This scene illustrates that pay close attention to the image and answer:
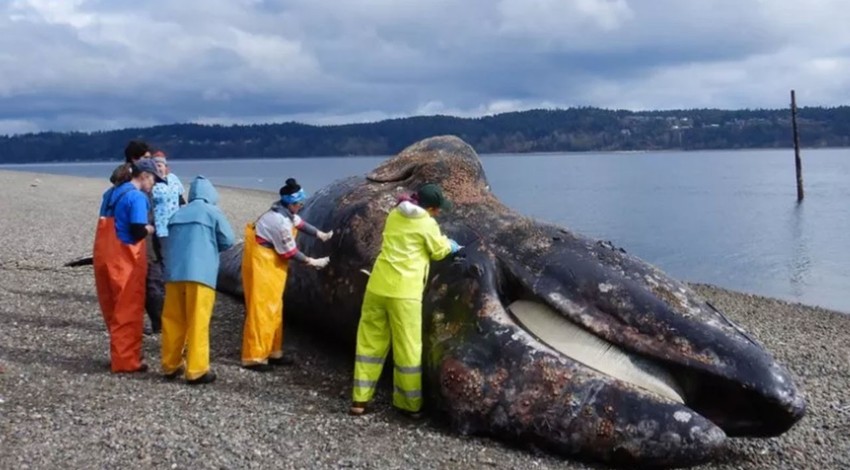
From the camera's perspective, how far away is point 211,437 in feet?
21.2

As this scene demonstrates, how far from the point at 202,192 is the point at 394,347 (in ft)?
7.92

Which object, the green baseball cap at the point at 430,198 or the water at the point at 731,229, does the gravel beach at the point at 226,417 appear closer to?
the green baseball cap at the point at 430,198

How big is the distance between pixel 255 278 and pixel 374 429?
2094 millimetres

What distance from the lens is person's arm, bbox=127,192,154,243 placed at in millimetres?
8107

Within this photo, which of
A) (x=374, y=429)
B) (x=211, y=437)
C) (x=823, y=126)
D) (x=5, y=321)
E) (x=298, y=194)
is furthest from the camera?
(x=823, y=126)

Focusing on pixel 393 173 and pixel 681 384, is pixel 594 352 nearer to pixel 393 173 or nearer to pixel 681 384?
pixel 681 384

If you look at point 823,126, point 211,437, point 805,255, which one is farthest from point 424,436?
point 823,126

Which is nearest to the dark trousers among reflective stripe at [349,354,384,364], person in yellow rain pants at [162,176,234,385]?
person in yellow rain pants at [162,176,234,385]

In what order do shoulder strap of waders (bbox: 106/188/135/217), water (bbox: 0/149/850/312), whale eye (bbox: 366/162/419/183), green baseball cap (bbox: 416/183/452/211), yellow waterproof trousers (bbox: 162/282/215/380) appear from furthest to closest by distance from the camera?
water (bbox: 0/149/850/312) → whale eye (bbox: 366/162/419/183) → shoulder strap of waders (bbox: 106/188/135/217) → yellow waterproof trousers (bbox: 162/282/215/380) → green baseball cap (bbox: 416/183/452/211)

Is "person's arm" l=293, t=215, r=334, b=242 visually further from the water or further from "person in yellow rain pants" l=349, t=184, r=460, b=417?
the water

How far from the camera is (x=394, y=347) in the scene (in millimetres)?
7238

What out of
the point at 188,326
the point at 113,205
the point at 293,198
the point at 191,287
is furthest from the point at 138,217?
the point at 293,198

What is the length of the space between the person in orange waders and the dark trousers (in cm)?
102

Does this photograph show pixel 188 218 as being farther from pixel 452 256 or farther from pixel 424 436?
pixel 424 436
